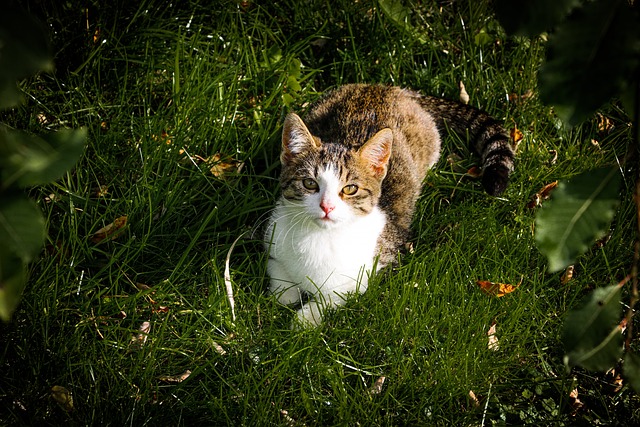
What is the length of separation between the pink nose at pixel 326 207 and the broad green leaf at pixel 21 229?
2.05 m

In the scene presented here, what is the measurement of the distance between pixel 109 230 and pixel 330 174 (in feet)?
3.74

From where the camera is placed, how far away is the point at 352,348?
2834 millimetres

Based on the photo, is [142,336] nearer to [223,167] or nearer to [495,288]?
[223,167]

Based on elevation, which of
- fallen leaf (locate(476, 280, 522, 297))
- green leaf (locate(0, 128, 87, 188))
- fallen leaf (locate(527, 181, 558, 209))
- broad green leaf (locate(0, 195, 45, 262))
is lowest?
fallen leaf (locate(476, 280, 522, 297))

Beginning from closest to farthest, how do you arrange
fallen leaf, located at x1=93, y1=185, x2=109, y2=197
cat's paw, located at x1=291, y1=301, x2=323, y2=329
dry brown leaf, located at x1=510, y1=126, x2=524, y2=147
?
1. cat's paw, located at x1=291, y1=301, x2=323, y2=329
2. fallen leaf, located at x1=93, y1=185, x2=109, y2=197
3. dry brown leaf, located at x1=510, y1=126, x2=524, y2=147

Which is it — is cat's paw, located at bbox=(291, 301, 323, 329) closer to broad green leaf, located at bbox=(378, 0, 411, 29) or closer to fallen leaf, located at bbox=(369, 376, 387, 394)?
fallen leaf, located at bbox=(369, 376, 387, 394)

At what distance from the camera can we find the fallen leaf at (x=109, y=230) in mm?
3129

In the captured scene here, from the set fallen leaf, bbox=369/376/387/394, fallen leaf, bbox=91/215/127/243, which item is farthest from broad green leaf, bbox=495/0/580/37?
fallen leaf, bbox=91/215/127/243

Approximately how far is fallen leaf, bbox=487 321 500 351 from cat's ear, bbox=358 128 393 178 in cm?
93

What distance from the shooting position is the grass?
8.48 feet

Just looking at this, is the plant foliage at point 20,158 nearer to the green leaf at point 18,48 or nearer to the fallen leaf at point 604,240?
the green leaf at point 18,48

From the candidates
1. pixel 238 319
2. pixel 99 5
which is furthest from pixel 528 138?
pixel 99 5

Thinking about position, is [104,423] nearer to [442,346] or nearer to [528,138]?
[442,346]

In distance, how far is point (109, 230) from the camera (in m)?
3.15
